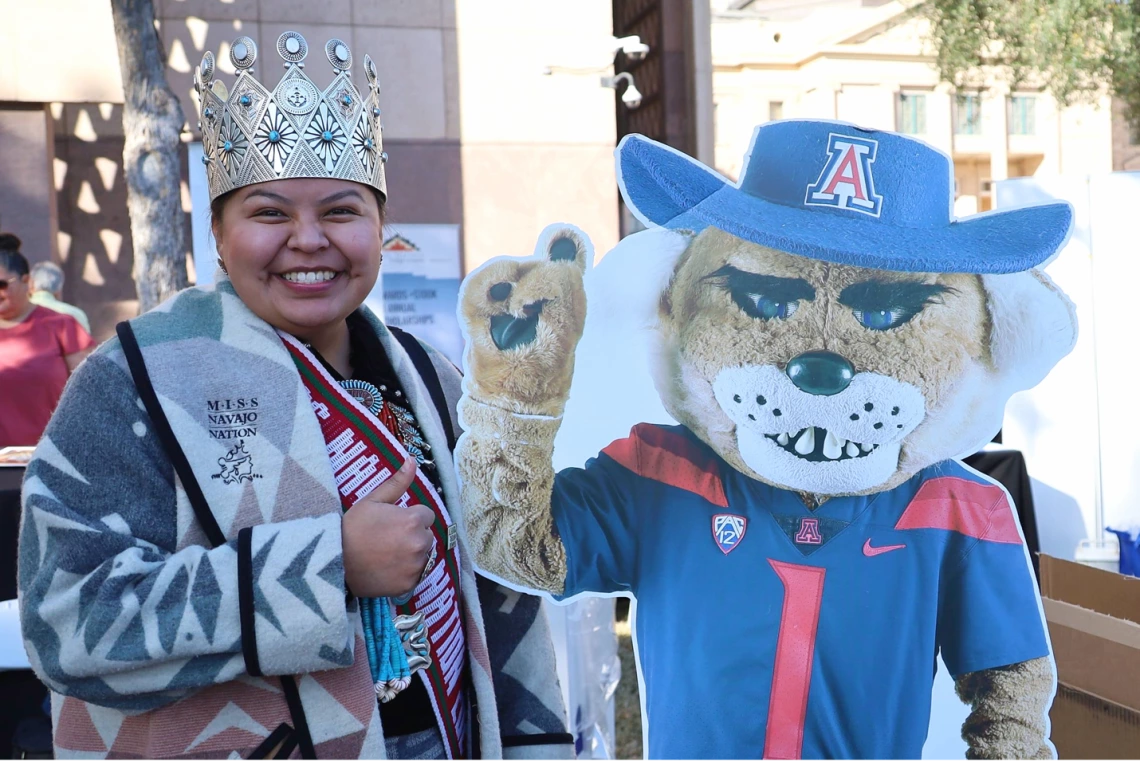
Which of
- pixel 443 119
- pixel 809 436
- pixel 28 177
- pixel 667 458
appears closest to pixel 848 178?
pixel 809 436

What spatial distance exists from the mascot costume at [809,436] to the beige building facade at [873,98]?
24.6 metres

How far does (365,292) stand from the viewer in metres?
1.37

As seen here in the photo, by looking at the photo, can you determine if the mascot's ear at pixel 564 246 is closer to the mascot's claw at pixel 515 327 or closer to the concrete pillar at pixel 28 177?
the mascot's claw at pixel 515 327

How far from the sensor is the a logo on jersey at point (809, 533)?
1.70 m

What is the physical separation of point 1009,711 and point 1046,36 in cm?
1091

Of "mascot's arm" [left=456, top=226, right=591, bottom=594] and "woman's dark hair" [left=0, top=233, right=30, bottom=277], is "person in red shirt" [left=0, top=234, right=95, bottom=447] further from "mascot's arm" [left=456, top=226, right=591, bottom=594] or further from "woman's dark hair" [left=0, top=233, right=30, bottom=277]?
"mascot's arm" [left=456, top=226, right=591, bottom=594]

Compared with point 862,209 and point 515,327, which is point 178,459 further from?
point 862,209

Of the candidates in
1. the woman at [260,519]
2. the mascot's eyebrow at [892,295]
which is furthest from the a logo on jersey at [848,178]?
the woman at [260,519]

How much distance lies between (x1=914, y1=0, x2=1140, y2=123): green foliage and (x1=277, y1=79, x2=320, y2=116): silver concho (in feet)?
36.8

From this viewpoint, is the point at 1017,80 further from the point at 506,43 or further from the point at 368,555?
the point at 368,555

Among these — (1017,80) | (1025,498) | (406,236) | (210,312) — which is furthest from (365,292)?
(1017,80)

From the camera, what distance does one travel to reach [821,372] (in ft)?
5.55

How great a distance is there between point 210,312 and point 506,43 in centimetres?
700

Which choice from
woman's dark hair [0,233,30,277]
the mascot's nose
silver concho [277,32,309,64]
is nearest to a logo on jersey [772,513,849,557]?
the mascot's nose
